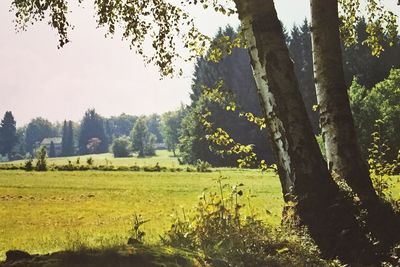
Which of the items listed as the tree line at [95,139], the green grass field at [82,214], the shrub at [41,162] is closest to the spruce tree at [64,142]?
the tree line at [95,139]

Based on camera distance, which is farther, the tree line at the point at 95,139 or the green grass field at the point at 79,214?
the tree line at the point at 95,139

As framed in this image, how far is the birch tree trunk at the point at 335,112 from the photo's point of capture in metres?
7.51

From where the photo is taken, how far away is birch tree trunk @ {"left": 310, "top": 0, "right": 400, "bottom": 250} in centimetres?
751

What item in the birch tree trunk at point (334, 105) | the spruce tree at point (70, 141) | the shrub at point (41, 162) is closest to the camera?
the birch tree trunk at point (334, 105)

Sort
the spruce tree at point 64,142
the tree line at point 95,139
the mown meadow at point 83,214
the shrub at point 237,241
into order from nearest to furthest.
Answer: the shrub at point 237,241
the mown meadow at point 83,214
the tree line at point 95,139
the spruce tree at point 64,142

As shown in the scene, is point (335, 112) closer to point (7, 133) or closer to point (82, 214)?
point (82, 214)

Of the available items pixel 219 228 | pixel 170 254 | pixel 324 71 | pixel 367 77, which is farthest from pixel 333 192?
pixel 367 77

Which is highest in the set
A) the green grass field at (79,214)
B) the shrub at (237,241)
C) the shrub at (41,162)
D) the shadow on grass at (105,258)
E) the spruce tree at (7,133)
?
the spruce tree at (7,133)

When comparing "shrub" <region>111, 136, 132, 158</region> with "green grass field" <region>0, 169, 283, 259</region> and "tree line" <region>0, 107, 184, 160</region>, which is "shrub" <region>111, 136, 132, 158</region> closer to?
"tree line" <region>0, 107, 184, 160</region>

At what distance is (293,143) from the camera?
6.96 m

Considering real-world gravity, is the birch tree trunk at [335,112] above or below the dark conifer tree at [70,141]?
below

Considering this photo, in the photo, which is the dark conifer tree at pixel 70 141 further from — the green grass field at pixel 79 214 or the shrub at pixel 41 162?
the green grass field at pixel 79 214

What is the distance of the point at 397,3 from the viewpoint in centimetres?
992

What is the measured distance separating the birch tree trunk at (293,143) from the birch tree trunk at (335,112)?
2.95 ft
